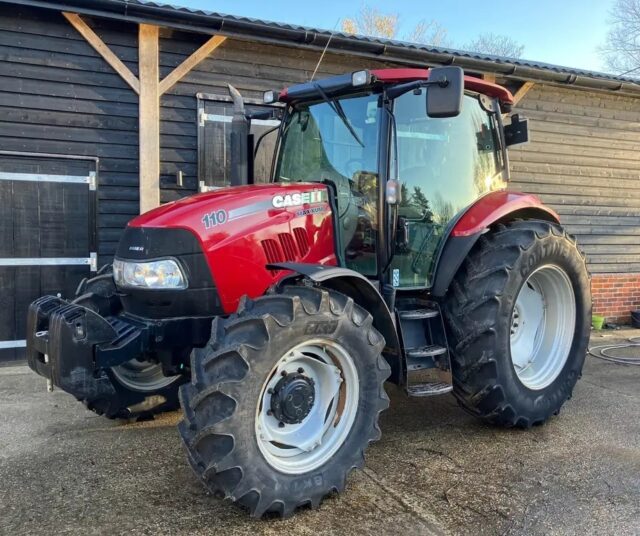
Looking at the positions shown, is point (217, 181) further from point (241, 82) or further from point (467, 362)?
point (467, 362)

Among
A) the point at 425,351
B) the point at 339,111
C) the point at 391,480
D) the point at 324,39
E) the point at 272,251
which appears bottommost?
the point at 391,480

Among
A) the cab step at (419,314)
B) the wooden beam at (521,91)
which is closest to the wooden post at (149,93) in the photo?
the cab step at (419,314)

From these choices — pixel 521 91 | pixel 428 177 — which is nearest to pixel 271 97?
pixel 428 177

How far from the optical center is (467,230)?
375 centimetres

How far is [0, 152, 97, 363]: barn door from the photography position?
18.9 feet

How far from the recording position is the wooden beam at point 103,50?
226 inches

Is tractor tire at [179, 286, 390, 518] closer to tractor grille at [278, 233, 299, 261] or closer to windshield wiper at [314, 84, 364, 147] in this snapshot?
tractor grille at [278, 233, 299, 261]

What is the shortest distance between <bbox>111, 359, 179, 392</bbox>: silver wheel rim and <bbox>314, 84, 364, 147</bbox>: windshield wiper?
6.87 ft

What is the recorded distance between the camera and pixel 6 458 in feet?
11.4

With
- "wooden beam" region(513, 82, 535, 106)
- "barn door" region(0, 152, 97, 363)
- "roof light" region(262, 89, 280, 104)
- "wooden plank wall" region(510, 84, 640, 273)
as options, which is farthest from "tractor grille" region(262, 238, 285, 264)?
"wooden beam" region(513, 82, 535, 106)

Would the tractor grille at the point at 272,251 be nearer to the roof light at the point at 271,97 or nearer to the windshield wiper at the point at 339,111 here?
the windshield wiper at the point at 339,111

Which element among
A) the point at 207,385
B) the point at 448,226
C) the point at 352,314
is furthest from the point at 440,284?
the point at 207,385

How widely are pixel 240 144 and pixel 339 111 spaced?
3.18ft

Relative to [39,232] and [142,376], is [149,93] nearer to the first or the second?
[39,232]
